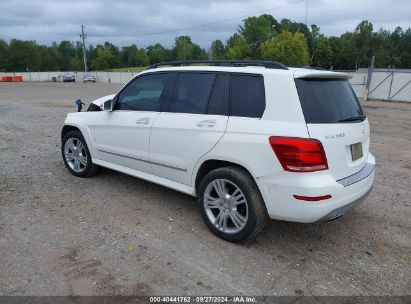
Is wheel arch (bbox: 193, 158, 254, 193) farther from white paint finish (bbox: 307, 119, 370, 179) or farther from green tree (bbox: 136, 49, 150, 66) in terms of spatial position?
green tree (bbox: 136, 49, 150, 66)

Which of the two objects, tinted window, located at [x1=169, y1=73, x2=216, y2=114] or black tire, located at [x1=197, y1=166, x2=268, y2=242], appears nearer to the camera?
black tire, located at [x1=197, y1=166, x2=268, y2=242]

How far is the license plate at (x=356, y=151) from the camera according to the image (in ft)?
11.3

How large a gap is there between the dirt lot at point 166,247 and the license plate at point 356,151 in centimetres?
92

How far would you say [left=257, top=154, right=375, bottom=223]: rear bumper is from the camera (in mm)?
3061

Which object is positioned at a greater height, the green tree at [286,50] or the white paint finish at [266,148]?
the green tree at [286,50]

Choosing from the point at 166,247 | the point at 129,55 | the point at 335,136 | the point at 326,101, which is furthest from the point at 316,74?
the point at 129,55

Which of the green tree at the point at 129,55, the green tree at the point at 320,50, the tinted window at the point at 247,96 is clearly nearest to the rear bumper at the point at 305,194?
the tinted window at the point at 247,96

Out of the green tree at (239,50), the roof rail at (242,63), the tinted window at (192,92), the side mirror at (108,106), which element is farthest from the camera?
the green tree at (239,50)

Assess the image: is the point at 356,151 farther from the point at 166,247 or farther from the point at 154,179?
the point at 154,179

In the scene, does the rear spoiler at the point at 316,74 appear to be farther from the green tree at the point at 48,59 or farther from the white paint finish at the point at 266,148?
the green tree at the point at 48,59

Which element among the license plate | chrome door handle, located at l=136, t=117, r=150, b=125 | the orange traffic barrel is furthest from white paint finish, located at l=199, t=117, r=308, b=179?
the orange traffic barrel

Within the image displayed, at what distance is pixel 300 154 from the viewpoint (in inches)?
120

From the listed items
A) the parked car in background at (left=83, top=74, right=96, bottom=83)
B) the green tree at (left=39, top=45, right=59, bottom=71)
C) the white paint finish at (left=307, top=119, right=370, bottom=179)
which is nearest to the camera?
the white paint finish at (left=307, top=119, right=370, bottom=179)

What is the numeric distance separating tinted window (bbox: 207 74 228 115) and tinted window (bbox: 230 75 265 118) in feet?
0.31
